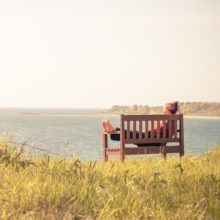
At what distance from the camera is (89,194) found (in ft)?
17.5

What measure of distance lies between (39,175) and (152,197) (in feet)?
Answer: 4.03

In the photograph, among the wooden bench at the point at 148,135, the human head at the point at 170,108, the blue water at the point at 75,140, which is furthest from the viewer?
the human head at the point at 170,108

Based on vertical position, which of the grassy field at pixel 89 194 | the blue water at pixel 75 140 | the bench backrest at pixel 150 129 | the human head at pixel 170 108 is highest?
the human head at pixel 170 108

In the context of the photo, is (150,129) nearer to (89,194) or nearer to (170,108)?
(170,108)

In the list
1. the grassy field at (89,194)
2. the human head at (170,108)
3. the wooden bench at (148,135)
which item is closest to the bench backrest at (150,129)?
the wooden bench at (148,135)

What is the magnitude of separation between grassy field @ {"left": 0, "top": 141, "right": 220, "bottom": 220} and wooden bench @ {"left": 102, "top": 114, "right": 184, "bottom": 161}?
4.17 m

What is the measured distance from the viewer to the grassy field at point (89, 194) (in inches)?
196

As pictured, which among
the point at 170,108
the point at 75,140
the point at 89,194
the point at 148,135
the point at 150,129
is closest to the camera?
the point at 89,194

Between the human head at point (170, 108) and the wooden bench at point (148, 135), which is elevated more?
the human head at point (170, 108)

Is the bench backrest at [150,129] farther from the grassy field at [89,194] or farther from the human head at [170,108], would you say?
the grassy field at [89,194]

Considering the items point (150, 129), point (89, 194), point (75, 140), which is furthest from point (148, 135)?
point (75, 140)

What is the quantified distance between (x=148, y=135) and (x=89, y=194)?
6362 mm

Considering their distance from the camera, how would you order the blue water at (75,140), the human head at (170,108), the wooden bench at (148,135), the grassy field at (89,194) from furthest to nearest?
the human head at (170,108) → the wooden bench at (148,135) → the blue water at (75,140) → the grassy field at (89,194)

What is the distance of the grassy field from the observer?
4984 mm
